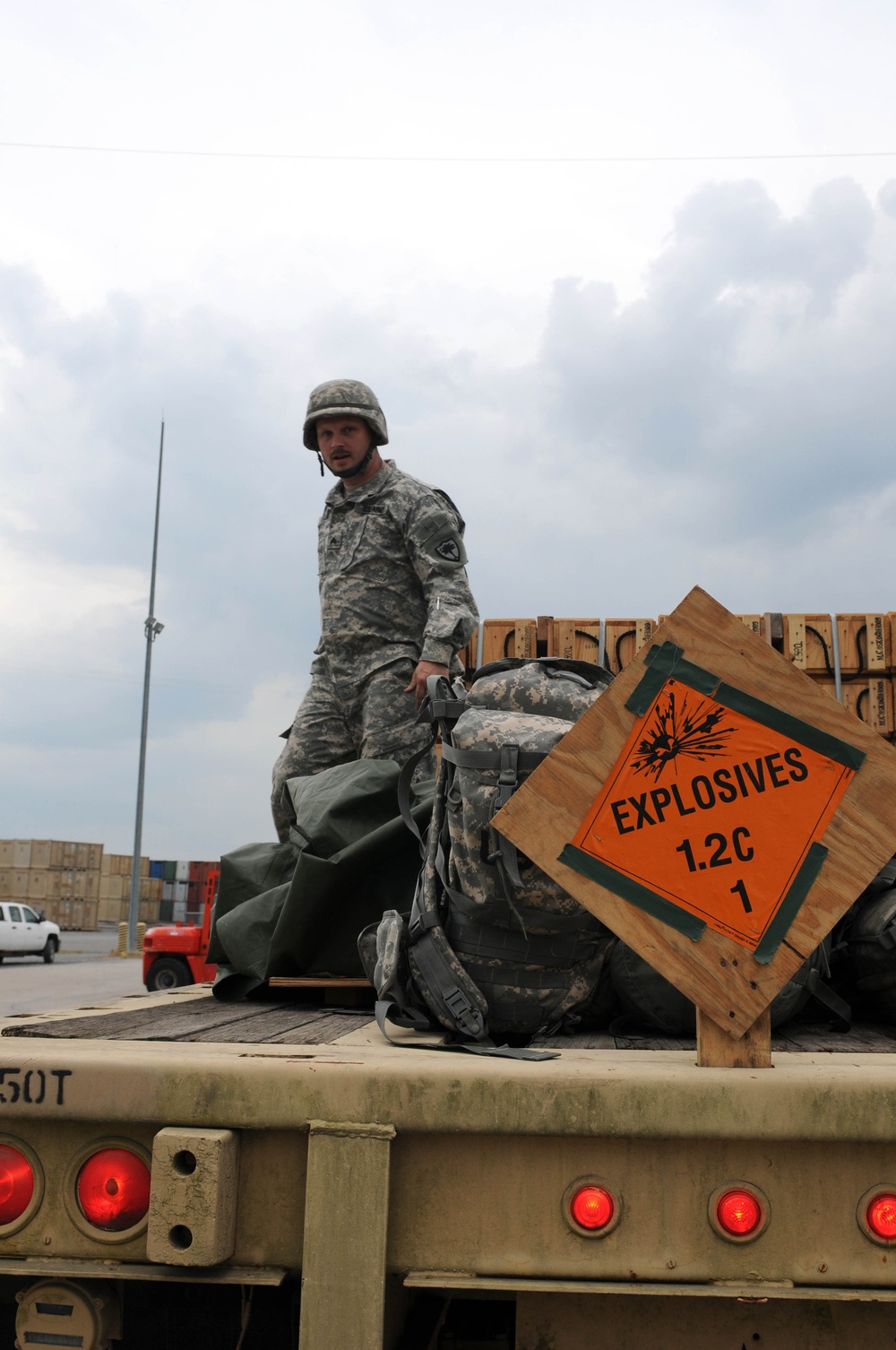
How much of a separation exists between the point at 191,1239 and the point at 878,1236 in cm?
85

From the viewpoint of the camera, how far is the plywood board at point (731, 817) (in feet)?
5.24

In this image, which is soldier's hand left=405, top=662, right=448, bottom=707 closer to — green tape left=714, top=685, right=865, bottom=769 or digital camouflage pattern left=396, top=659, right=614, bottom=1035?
digital camouflage pattern left=396, top=659, right=614, bottom=1035

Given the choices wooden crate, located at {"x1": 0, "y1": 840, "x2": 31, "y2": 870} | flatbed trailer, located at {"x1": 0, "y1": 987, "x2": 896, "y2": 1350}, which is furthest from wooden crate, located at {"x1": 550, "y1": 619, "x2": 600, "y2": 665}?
wooden crate, located at {"x1": 0, "y1": 840, "x2": 31, "y2": 870}

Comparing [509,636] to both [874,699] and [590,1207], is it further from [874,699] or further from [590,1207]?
[590,1207]

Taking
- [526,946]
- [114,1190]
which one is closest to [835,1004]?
[526,946]

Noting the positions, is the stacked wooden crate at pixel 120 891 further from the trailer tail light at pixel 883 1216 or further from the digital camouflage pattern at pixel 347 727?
the trailer tail light at pixel 883 1216

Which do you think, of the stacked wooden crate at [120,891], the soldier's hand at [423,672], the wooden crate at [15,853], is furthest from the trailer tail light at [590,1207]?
the stacked wooden crate at [120,891]

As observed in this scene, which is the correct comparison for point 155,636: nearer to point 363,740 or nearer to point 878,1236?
point 363,740

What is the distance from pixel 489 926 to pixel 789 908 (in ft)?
2.04

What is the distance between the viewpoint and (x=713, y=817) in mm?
1623

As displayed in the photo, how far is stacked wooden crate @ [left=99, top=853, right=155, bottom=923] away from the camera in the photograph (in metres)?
34.1

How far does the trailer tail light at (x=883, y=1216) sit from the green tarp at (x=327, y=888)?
4.90ft

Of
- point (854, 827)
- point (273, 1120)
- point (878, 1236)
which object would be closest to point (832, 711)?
point (854, 827)

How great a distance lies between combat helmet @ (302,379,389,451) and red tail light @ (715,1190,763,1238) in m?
2.93
